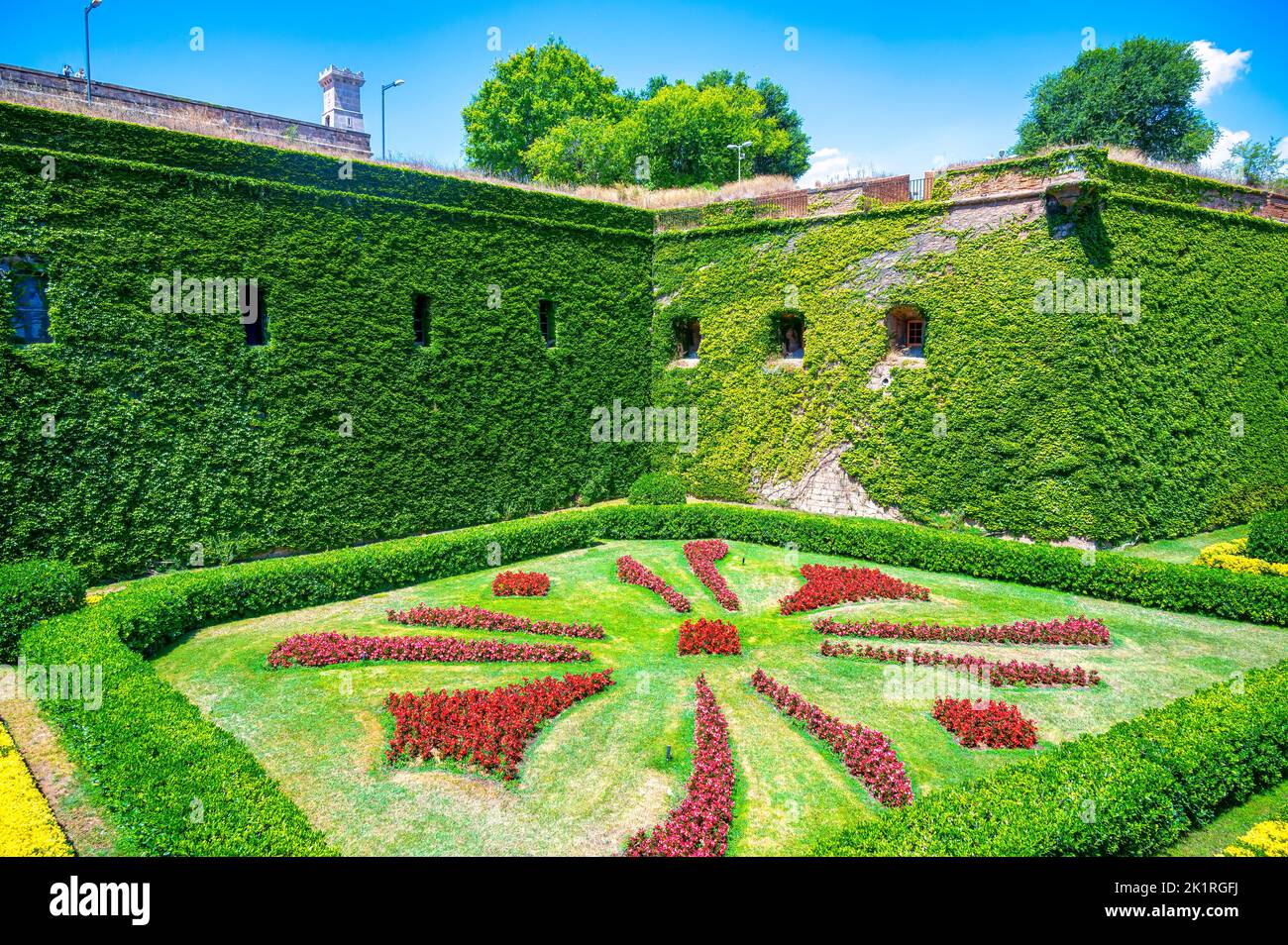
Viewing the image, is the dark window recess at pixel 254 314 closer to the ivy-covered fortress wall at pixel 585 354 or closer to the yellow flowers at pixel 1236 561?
the ivy-covered fortress wall at pixel 585 354

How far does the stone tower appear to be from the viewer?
965 inches

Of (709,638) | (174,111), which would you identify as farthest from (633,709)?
(174,111)

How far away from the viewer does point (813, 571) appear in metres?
16.2

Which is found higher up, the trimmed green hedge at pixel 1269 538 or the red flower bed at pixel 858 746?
the trimmed green hedge at pixel 1269 538

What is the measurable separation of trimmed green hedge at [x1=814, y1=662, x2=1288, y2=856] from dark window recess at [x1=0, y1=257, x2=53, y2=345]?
1599cm

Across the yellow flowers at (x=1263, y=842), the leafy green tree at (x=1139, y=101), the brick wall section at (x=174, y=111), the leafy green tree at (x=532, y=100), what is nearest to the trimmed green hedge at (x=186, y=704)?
the yellow flowers at (x=1263, y=842)

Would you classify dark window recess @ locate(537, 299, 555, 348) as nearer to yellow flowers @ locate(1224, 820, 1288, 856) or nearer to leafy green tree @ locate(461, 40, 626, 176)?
yellow flowers @ locate(1224, 820, 1288, 856)

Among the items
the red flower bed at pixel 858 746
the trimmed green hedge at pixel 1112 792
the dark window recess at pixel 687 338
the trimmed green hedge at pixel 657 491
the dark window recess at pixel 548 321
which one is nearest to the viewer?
the trimmed green hedge at pixel 1112 792

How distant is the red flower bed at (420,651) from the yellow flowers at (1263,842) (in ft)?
26.6

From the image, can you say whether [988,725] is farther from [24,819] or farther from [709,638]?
[24,819]

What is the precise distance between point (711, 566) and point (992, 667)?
22.0ft

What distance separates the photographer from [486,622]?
1313cm

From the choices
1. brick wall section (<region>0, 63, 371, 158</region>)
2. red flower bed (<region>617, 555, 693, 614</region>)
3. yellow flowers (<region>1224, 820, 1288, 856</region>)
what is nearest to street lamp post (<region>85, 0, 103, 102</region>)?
brick wall section (<region>0, 63, 371, 158</region>)

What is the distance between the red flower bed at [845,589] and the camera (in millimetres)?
14367
